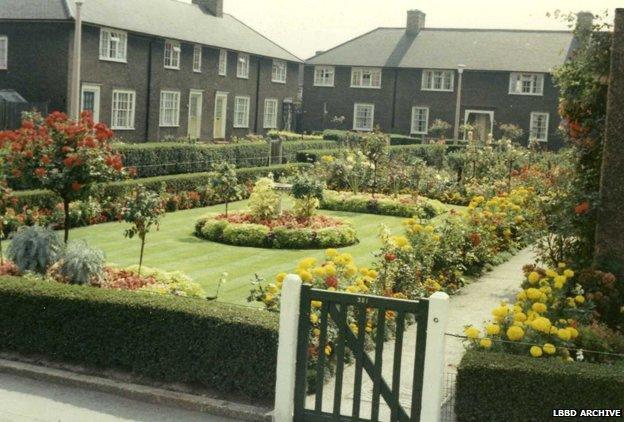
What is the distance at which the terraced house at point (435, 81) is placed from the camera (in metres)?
51.5

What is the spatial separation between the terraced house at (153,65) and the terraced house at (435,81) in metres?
4.07

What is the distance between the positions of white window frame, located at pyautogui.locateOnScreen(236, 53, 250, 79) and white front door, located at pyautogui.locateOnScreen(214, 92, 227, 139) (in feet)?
6.18

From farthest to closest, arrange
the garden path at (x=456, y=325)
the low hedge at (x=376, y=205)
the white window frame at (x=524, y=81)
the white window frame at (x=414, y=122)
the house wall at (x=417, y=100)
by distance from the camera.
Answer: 1. the white window frame at (x=414, y=122)
2. the house wall at (x=417, y=100)
3. the white window frame at (x=524, y=81)
4. the low hedge at (x=376, y=205)
5. the garden path at (x=456, y=325)

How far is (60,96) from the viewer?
34719 millimetres

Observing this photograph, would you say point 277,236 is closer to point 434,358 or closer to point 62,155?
point 62,155

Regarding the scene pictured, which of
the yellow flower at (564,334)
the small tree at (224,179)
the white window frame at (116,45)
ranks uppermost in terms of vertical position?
the white window frame at (116,45)

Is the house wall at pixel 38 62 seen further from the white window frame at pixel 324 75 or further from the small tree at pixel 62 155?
the white window frame at pixel 324 75

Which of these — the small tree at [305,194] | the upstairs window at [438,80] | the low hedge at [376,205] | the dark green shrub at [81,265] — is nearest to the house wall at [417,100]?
the upstairs window at [438,80]

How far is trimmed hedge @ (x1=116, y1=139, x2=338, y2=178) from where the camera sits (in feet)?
87.8

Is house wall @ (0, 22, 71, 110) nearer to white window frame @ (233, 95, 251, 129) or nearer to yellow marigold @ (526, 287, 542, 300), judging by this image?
white window frame @ (233, 95, 251, 129)

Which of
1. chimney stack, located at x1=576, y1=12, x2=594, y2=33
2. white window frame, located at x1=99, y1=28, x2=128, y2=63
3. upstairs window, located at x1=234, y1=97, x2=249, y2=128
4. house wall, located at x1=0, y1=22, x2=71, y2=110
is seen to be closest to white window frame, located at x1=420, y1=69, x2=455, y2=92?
upstairs window, located at x1=234, y1=97, x2=249, y2=128

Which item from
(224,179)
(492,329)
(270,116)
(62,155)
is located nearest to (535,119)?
(270,116)

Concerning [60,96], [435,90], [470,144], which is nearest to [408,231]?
[470,144]

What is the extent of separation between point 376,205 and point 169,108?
19.2 m
